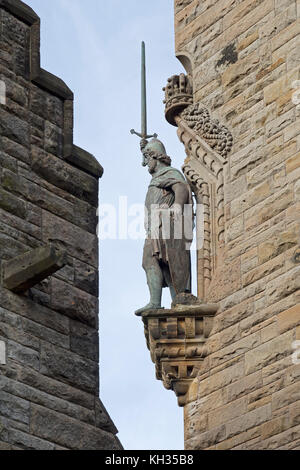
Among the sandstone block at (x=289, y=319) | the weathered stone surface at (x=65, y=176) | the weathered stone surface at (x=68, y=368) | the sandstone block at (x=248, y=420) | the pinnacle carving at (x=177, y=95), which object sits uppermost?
the pinnacle carving at (x=177, y=95)

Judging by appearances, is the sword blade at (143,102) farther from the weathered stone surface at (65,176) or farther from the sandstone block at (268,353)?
the weathered stone surface at (65,176)

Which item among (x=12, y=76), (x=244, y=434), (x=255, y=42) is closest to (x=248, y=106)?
(x=255, y=42)

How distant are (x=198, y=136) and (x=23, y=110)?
6437 mm

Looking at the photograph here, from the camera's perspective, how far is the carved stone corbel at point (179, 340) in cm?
1600

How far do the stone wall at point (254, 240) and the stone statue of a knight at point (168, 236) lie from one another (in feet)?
1.95

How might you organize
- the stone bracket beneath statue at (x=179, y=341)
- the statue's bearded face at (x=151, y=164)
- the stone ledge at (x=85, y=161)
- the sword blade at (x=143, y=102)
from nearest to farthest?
the stone ledge at (x=85, y=161)
the stone bracket beneath statue at (x=179, y=341)
the statue's bearded face at (x=151, y=164)
the sword blade at (x=143, y=102)

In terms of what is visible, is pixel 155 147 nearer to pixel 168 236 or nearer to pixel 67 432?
pixel 168 236

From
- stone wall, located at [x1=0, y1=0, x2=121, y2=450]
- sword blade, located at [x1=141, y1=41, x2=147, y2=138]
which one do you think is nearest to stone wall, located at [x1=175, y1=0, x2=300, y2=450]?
sword blade, located at [x1=141, y1=41, x2=147, y2=138]

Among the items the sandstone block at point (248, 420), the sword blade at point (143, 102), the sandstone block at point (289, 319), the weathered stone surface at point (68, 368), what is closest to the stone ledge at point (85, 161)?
the weathered stone surface at point (68, 368)

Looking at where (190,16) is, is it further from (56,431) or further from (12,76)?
(56,431)

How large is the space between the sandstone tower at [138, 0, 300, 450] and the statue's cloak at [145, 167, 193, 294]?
0.66 ft

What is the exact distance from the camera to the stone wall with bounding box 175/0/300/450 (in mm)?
14703

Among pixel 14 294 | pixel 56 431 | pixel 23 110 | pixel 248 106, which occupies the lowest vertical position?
pixel 56 431

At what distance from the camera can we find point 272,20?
16.4 m
